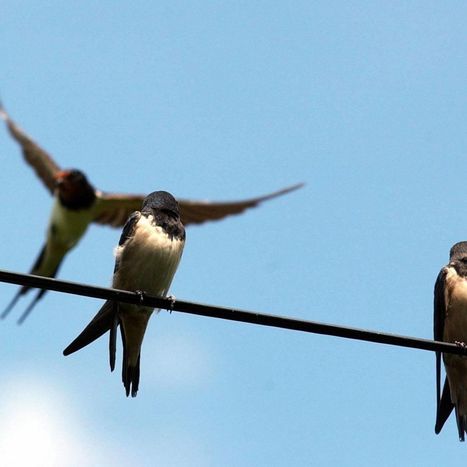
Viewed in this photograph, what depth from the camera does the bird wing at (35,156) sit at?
32.8 ft

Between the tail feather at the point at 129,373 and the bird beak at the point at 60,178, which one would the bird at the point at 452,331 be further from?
the bird beak at the point at 60,178

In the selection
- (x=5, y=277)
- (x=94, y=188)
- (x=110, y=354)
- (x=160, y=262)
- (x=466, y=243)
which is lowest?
(x=5, y=277)

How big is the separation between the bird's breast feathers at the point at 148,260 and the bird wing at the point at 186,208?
1033 millimetres

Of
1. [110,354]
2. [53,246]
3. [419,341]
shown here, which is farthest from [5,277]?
[53,246]

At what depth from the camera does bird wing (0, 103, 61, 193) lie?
998 cm

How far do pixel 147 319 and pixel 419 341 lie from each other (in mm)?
2656

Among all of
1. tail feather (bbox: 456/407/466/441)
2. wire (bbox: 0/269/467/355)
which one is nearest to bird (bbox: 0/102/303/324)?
tail feather (bbox: 456/407/466/441)

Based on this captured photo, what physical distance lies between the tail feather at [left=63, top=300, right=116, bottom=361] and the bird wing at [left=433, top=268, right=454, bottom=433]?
2.16m

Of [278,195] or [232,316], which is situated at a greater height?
[278,195]

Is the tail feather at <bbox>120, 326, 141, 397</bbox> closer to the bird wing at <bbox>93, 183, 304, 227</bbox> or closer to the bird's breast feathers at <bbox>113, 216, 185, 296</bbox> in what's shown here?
the bird's breast feathers at <bbox>113, 216, 185, 296</bbox>

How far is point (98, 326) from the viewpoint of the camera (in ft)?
20.3

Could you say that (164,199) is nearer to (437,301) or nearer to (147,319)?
(147,319)

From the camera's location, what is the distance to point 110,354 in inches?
248

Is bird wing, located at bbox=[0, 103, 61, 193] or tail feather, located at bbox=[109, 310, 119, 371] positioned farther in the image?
bird wing, located at bbox=[0, 103, 61, 193]
